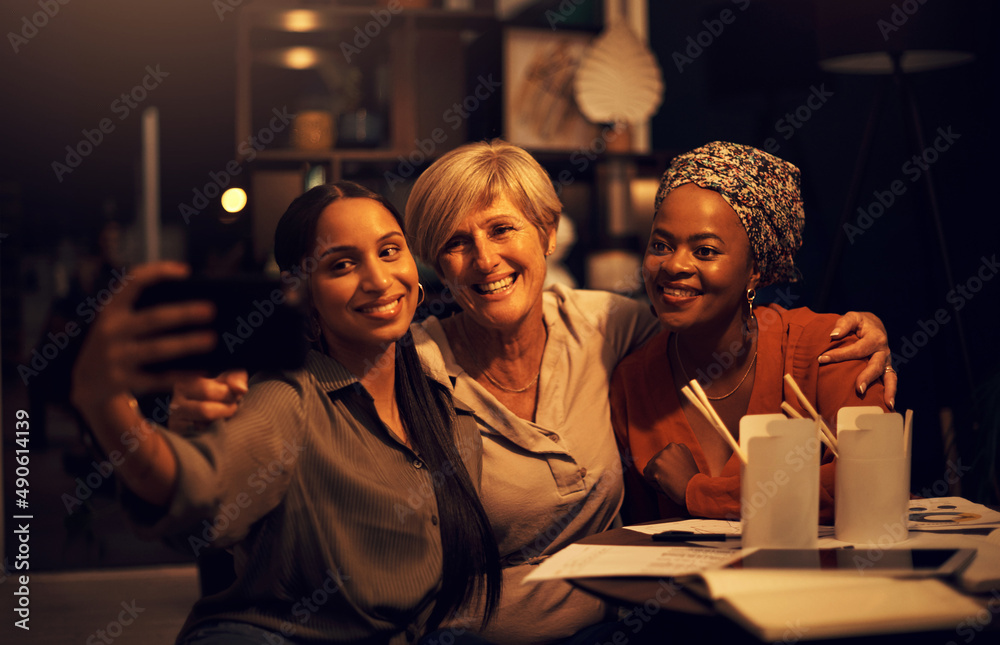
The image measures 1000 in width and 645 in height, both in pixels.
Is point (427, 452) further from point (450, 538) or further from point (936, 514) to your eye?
point (936, 514)

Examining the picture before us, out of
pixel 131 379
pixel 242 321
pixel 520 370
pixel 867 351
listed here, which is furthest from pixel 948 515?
pixel 131 379

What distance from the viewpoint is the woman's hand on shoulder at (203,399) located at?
4.02ft

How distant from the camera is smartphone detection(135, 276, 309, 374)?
116 centimetres

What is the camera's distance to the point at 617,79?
3527mm

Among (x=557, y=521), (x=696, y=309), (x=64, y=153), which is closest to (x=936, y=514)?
(x=696, y=309)

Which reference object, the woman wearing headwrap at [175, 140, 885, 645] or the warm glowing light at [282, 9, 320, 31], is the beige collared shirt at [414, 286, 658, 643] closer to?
the woman wearing headwrap at [175, 140, 885, 645]

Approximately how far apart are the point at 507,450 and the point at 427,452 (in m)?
0.22

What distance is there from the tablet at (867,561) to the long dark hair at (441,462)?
524mm

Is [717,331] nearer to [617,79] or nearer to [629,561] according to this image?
[629,561]

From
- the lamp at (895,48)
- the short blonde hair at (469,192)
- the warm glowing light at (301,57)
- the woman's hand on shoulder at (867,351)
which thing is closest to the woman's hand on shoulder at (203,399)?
the short blonde hair at (469,192)

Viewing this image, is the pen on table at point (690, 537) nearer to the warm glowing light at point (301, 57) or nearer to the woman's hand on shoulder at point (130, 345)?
the woman's hand on shoulder at point (130, 345)

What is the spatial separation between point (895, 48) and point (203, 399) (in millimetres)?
1906

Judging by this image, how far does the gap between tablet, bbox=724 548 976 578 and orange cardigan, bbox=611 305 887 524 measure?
32 cm

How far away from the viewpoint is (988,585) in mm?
1046
